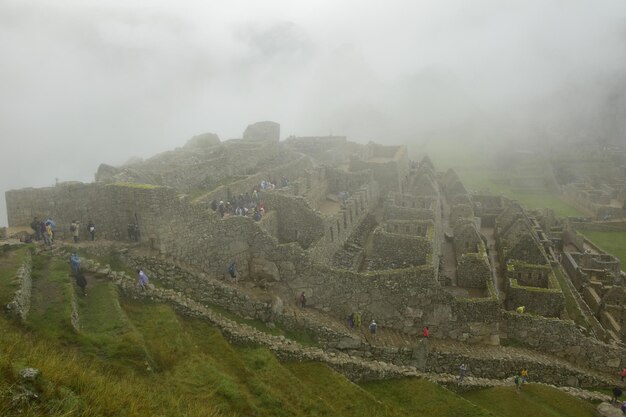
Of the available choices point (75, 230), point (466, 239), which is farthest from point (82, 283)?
point (466, 239)

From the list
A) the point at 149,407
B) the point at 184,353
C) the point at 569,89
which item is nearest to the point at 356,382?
the point at 184,353

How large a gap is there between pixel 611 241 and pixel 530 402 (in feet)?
146

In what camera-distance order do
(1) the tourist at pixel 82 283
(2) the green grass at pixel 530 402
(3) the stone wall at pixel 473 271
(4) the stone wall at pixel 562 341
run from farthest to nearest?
(3) the stone wall at pixel 473 271, (4) the stone wall at pixel 562 341, (2) the green grass at pixel 530 402, (1) the tourist at pixel 82 283

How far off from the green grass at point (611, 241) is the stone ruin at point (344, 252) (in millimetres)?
17997

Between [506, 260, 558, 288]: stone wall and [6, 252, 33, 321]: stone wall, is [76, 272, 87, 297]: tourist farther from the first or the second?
[506, 260, 558, 288]: stone wall

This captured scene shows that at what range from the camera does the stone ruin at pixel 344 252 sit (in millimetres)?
23641

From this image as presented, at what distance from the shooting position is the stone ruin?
23.6 meters

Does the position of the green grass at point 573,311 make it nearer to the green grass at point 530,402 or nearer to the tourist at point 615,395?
the tourist at point 615,395

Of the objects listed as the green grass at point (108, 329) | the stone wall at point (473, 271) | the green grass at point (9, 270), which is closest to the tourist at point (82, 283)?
the green grass at point (108, 329)

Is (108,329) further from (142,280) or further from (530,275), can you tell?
(530,275)

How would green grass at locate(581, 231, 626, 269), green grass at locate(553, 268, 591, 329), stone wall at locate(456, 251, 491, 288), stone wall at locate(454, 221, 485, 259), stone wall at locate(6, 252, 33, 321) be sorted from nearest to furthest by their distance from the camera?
stone wall at locate(6, 252, 33, 321), stone wall at locate(456, 251, 491, 288), green grass at locate(553, 268, 591, 329), stone wall at locate(454, 221, 485, 259), green grass at locate(581, 231, 626, 269)

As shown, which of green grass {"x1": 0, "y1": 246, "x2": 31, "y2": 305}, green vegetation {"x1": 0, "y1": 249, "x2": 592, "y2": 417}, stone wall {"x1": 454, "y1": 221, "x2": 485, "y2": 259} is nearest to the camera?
green vegetation {"x1": 0, "y1": 249, "x2": 592, "y2": 417}

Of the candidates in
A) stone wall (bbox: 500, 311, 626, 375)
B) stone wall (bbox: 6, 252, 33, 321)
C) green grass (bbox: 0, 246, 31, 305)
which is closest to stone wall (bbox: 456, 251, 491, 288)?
stone wall (bbox: 500, 311, 626, 375)

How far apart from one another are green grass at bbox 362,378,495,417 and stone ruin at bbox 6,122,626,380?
169 inches
